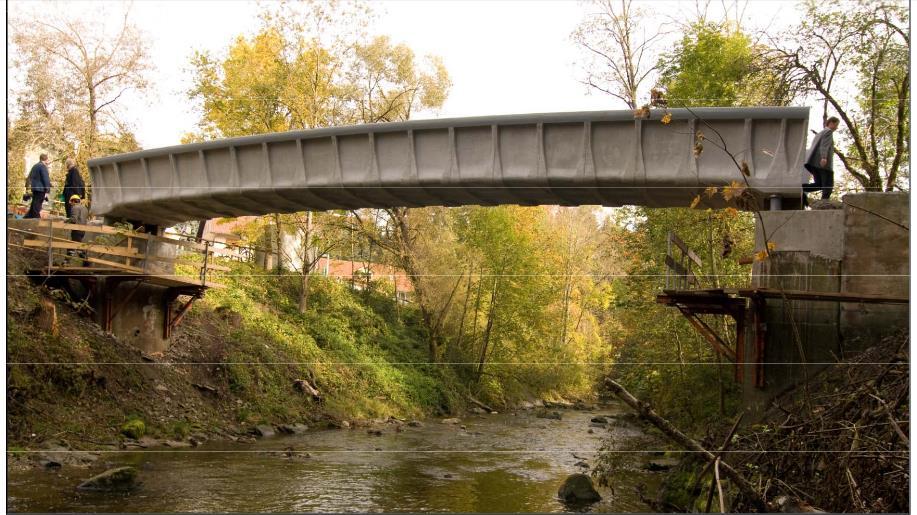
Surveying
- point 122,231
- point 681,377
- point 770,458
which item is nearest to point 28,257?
point 122,231

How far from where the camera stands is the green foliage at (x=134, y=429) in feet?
48.5

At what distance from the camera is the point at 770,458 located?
8289 millimetres

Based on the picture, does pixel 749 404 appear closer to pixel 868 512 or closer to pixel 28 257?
pixel 868 512

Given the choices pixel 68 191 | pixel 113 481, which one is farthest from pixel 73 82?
pixel 113 481

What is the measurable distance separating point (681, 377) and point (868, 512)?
10059 millimetres

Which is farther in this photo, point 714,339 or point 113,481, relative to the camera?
point 714,339

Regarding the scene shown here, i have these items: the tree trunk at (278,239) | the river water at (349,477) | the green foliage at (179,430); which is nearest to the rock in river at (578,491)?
the river water at (349,477)

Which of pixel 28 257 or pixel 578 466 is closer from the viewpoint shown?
pixel 578 466

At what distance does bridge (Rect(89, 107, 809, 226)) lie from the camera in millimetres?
12445

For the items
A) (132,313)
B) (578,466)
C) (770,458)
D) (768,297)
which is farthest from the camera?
(132,313)

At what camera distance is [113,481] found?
36.9 feet

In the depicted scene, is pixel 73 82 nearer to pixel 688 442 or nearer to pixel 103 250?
pixel 103 250

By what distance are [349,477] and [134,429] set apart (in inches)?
168

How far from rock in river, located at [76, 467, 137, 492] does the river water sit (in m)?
0.18
